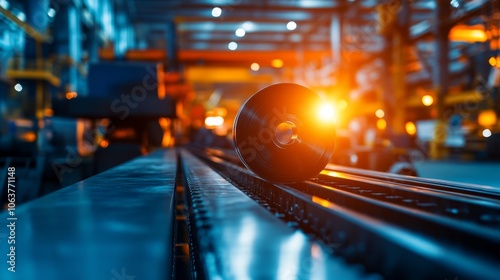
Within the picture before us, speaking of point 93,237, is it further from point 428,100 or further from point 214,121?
point 428,100

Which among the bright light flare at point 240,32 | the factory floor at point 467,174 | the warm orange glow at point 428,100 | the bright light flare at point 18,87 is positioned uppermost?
the bright light flare at point 240,32

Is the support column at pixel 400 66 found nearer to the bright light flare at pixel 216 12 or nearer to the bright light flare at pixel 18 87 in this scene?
the bright light flare at pixel 216 12

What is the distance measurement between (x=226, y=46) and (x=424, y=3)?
1159cm

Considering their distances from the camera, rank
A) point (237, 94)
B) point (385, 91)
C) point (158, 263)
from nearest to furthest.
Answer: point (158, 263) < point (385, 91) < point (237, 94)

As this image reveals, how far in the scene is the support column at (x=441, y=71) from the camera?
1244cm

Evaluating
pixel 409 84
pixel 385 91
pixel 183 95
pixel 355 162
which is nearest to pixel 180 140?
pixel 183 95

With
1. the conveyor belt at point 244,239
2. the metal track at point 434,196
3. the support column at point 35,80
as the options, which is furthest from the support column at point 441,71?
the support column at point 35,80

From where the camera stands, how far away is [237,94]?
82.6 feet

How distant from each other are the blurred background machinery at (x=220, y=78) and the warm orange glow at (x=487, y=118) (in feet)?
0.14

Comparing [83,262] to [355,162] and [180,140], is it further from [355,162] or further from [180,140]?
[180,140]

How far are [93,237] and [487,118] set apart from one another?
43.0 feet

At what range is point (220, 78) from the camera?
706 inches

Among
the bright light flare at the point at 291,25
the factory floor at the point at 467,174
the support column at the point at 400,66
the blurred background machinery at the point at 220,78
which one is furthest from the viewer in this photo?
the bright light flare at the point at 291,25

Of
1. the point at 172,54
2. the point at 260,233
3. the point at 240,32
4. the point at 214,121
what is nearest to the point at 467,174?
the point at 214,121
